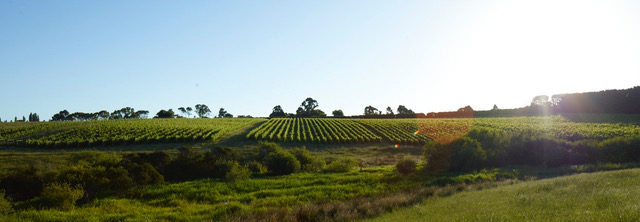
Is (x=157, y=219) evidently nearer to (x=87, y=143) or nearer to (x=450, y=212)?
(x=450, y=212)

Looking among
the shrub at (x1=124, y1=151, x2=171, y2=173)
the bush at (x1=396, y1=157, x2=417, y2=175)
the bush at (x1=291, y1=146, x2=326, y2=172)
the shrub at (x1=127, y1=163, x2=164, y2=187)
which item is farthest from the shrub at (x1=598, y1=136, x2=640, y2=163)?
the shrub at (x1=124, y1=151, x2=171, y2=173)

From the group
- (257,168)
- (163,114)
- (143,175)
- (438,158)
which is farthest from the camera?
(163,114)

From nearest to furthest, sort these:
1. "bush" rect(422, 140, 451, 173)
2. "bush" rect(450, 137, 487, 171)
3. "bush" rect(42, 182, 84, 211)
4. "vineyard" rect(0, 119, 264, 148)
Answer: "bush" rect(42, 182, 84, 211) < "bush" rect(450, 137, 487, 171) < "bush" rect(422, 140, 451, 173) < "vineyard" rect(0, 119, 264, 148)

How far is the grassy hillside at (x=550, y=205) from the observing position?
26.1ft

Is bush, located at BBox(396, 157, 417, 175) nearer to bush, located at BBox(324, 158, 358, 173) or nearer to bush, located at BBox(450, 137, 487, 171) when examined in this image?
bush, located at BBox(450, 137, 487, 171)

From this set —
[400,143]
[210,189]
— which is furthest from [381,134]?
[210,189]

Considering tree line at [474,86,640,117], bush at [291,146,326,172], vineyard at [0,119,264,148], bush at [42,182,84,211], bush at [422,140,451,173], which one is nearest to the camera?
bush at [42,182,84,211]

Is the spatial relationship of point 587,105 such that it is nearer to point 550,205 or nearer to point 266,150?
point 266,150

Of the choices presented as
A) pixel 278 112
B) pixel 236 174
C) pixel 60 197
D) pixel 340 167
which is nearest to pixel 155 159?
pixel 236 174

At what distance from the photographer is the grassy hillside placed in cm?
794

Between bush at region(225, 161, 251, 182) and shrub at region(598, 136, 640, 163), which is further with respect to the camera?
shrub at region(598, 136, 640, 163)

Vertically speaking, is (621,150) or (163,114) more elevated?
(163,114)

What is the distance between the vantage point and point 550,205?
9531 millimetres

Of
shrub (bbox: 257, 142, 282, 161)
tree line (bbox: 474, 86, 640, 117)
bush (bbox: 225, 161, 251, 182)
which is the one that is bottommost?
bush (bbox: 225, 161, 251, 182)
